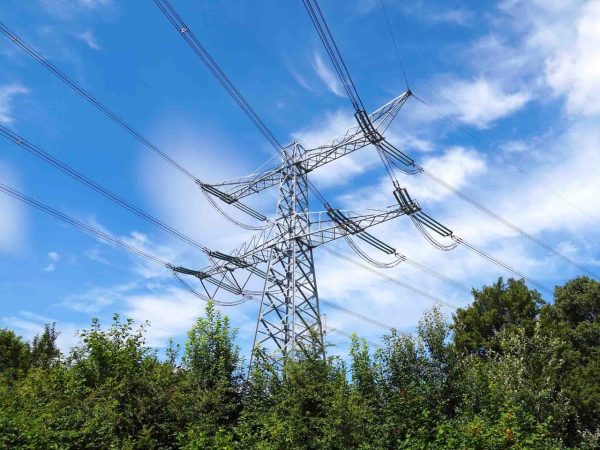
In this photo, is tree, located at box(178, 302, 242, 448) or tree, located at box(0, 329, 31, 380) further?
tree, located at box(0, 329, 31, 380)

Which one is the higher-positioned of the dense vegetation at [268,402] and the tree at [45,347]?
the tree at [45,347]

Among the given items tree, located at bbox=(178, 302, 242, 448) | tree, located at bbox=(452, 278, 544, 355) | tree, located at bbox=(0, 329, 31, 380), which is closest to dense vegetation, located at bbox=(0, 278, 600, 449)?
tree, located at bbox=(178, 302, 242, 448)

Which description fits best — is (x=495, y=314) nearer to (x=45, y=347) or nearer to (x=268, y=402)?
(x=268, y=402)

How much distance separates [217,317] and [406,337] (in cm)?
750

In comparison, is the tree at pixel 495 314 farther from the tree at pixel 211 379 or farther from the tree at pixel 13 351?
the tree at pixel 13 351

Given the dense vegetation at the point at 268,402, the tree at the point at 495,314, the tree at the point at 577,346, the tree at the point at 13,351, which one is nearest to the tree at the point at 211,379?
the dense vegetation at the point at 268,402

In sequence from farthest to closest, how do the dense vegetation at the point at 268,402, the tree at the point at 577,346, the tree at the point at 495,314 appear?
the tree at the point at 495,314 → the tree at the point at 577,346 → the dense vegetation at the point at 268,402

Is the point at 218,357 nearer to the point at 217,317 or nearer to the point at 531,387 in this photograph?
the point at 217,317

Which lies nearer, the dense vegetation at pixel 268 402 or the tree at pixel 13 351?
the dense vegetation at pixel 268 402

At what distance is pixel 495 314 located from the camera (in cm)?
4112

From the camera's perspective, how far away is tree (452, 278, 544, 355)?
132 feet

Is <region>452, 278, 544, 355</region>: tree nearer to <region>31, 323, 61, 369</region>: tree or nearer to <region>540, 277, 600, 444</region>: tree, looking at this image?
<region>540, 277, 600, 444</region>: tree

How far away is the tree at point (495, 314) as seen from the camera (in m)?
40.3

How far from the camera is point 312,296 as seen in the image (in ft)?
77.1
